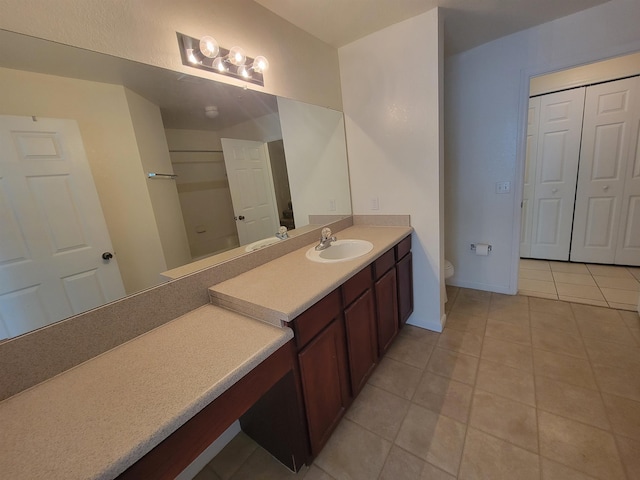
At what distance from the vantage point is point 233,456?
1351 millimetres

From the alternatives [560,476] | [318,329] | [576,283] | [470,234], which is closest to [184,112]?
[318,329]

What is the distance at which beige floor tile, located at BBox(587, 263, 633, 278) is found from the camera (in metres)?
2.81

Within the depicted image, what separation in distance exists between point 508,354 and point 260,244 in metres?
1.84

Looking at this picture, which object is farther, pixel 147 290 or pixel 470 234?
pixel 470 234

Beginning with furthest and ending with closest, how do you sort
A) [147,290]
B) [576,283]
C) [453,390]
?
[576,283] → [453,390] → [147,290]

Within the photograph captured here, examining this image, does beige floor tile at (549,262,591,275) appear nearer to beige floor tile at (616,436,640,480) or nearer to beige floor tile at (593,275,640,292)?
beige floor tile at (593,275,640,292)

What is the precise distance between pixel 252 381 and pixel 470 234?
2627mm

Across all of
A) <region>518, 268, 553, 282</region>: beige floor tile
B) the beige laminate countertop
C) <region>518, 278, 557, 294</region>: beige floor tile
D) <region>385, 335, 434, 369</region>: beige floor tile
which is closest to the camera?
the beige laminate countertop

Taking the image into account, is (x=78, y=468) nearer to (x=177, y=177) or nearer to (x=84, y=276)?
(x=84, y=276)

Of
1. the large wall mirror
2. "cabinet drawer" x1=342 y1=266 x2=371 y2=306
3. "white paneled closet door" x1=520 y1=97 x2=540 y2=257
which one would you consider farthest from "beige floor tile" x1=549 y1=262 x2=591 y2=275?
the large wall mirror

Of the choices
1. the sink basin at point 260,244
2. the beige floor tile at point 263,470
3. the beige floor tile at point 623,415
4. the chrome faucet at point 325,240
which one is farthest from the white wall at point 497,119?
the beige floor tile at point 263,470

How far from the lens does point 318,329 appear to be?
3.85 ft

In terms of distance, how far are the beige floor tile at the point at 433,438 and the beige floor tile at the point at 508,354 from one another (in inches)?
25.6

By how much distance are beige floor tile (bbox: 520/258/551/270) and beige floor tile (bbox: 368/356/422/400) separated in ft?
8.13
